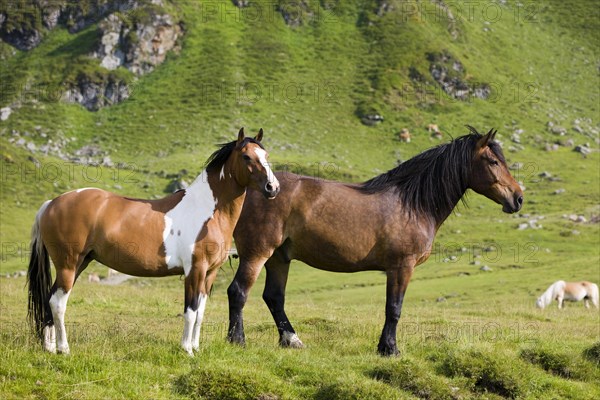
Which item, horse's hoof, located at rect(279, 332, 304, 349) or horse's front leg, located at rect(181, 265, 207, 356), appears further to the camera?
horse's hoof, located at rect(279, 332, 304, 349)

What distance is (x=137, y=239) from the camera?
11.1 metres

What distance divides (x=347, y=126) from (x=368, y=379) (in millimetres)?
84977

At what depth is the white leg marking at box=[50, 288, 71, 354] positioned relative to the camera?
1079 centimetres

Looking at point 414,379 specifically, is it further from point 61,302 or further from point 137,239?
point 61,302

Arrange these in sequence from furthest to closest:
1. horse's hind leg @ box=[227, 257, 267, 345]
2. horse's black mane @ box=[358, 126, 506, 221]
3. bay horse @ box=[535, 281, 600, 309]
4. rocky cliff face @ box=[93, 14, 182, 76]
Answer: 1. rocky cliff face @ box=[93, 14, 182, 76]
2. bay horse @ box=[535, 281, 600, 309]
3. horse's black mane @ box=[358, 126, 506, 221]
4. horse's hind leg @ box=[227, 257, 267, 345]

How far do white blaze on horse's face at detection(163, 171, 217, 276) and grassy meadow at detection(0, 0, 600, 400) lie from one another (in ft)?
4.68

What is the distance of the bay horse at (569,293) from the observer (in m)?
32.3

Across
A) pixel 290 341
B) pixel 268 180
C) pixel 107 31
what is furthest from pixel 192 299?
pixel 107 31

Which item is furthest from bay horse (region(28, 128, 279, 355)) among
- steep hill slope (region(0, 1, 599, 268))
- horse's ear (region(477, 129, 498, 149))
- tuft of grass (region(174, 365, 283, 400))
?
steep hill slope (region(0, 1, 599, 268))

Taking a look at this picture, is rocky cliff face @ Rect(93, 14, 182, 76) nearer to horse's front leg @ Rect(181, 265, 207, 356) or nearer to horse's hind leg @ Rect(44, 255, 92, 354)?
A: horse's hind leg @ Rect(44, 255, 92, 354)

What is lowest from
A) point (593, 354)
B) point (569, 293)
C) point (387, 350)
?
point (569, 293)

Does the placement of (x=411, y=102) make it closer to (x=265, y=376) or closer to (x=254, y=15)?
(x=254, y=15)

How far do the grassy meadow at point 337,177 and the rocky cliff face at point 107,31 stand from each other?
7.01 ft

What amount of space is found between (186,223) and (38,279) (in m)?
2.48
